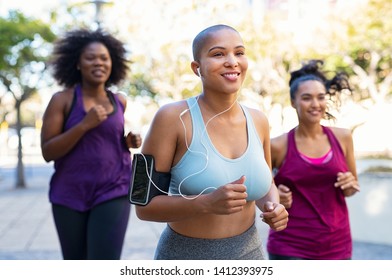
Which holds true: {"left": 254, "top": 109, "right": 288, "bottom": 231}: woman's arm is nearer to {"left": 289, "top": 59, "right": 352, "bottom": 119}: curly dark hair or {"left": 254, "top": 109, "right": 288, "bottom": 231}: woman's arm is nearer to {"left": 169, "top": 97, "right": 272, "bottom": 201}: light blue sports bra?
{"left": 169, "top": 97, "right": 272, "bottom": 201}: light blue sports bra

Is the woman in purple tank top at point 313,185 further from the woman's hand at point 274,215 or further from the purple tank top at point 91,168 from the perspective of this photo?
the woman's hand at point 274,215

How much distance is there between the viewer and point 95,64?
13.3ft

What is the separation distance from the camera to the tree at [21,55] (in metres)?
14.1

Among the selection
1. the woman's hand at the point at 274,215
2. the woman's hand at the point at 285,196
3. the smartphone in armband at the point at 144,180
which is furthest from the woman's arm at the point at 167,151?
the woman's hand at the point at 285,196

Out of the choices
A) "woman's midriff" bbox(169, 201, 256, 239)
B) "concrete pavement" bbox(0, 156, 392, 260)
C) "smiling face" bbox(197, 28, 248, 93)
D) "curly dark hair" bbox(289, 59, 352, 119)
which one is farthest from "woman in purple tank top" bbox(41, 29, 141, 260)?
"concrete pavement" bbox(0, 156, 392, 260)

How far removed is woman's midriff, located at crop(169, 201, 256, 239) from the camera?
7.98ft

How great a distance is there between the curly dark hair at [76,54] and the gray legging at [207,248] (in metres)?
2.08

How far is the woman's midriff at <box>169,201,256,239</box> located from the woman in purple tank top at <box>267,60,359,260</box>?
108 centimetres

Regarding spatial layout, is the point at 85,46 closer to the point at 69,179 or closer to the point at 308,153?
the point at 69,179

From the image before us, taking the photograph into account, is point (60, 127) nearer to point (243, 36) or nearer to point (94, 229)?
point (94, 229)

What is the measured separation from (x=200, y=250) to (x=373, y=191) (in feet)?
21.1

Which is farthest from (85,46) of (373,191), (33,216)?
(33,216)
